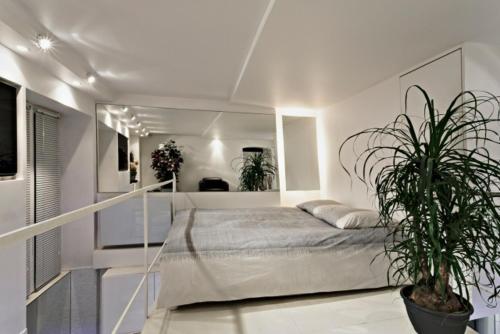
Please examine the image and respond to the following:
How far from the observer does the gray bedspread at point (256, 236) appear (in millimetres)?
1827

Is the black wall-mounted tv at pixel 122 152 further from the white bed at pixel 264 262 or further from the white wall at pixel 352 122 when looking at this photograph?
the white wall at pixel 352 122

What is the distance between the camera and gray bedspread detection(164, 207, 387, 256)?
5.99 feet

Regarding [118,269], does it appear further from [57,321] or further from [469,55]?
[469,55]

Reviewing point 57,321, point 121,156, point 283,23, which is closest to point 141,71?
point 121,156

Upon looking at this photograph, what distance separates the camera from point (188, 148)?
3.85 m

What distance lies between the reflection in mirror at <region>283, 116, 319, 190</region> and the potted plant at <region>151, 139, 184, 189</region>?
1.81 meters

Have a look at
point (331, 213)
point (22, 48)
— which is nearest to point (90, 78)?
point (22, 48)

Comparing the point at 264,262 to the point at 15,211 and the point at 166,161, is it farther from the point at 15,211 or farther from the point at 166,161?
the point at 166,161

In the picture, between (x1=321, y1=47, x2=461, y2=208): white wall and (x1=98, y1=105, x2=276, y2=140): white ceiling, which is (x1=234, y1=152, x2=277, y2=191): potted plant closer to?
(x1=98, y1=105, x2=276, y2=140): white ceiling

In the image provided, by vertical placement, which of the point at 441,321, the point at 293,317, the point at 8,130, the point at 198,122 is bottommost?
the point at 293,317

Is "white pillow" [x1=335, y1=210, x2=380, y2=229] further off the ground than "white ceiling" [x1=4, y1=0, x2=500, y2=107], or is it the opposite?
"white ceiling" [x1=4, y1=0, x2=500, y2=107]

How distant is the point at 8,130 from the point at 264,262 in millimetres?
2404

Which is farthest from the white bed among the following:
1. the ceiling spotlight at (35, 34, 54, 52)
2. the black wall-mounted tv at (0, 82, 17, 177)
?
the ceiling spotlight at (35, 34, 54, 52)

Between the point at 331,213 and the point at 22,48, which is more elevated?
the point at 22,48
